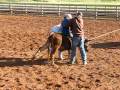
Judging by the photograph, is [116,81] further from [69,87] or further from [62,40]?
[62,40]

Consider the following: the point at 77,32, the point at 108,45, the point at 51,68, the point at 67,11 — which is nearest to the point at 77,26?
the point at 77,32

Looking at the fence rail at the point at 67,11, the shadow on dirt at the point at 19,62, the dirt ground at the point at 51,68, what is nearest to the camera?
the dirt ground at the point at 51,68

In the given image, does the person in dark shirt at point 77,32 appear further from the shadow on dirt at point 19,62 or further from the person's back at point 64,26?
the shadow on dirt at point 19,62

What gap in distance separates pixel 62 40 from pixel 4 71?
2.18 meters

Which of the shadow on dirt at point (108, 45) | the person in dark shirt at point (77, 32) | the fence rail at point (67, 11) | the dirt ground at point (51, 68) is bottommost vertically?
the dirt ground at point (51, 68)

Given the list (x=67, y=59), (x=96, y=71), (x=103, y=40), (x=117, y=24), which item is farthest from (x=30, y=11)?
(x=96, y=71)

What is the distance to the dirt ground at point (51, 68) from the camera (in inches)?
404

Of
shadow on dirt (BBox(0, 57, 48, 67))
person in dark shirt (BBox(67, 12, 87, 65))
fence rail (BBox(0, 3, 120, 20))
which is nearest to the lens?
person in dark shirt (BBox(67, 12, 87, 65))

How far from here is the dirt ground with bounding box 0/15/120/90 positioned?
10250 mm

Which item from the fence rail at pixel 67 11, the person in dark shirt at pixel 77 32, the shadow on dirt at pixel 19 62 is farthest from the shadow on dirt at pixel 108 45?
the fence rail at pixel 67 11

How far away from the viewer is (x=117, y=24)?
82.2 feet

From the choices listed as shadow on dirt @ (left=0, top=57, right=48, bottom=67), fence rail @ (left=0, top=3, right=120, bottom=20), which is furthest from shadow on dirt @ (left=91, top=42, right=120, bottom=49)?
fence rail @ (left=0, top=3, right=120, bottom=20)

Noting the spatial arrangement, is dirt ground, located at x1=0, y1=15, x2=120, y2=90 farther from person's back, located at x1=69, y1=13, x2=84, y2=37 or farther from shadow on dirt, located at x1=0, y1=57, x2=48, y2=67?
person's back, located at x1=69, y1=13, x2=84, y2=37

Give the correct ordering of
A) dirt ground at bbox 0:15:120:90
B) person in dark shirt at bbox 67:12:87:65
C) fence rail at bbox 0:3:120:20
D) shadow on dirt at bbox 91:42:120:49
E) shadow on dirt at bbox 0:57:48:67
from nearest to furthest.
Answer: dirt ground at bbox 0:15:120:90, person in dark shirt at bbox 67:12:87:65, shadow on dirt at bbox 0:57:48:67, shadow on dirt at bbox 91:42:120:49, fence rail at bbox 0:3:120:20
